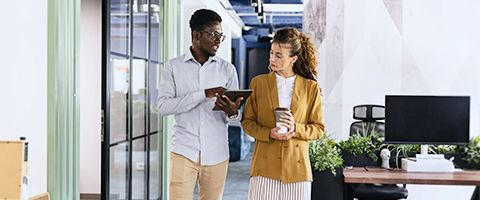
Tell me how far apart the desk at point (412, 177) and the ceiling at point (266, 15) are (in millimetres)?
5114

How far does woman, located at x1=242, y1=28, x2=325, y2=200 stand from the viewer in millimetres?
2572

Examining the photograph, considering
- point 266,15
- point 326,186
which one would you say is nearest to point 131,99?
point 326,186

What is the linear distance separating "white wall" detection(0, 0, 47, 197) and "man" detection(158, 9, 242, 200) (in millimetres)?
596

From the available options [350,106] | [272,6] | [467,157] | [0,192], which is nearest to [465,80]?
[350,106]

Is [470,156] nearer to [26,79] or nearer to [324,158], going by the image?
[324,158]

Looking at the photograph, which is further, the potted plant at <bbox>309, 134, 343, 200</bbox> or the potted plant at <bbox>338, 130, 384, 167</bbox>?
the potted plant at <bbox>338, 130, 384, 167</bbox>

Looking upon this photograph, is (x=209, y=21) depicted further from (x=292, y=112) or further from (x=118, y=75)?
(x=118, y=75)

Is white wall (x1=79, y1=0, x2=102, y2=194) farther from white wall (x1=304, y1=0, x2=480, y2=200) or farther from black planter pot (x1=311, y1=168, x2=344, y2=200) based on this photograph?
black planter pot (x1=311, y1=168, x2=344, y2=200)

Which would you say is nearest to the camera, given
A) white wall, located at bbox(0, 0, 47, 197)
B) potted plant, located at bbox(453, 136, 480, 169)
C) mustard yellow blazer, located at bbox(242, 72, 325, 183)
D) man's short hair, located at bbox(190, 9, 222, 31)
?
white wall, located at bbox(0, 0, 47, 197)

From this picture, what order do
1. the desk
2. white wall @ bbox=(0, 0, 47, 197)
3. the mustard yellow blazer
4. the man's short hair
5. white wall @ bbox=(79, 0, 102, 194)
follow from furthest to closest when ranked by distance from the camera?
1. white wall @ bbox=(79, 0, 102, 194)
2. the desk
3. the man's short hair
4. the mustard yellow blazer
5. white wall @ bbox=(0, 0, 47, 197)

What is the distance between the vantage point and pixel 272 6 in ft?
35.8

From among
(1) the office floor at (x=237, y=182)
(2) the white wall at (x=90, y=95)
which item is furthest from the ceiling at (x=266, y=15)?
(2) the white wall at (x=90, y=95)

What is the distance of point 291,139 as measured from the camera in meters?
2.57

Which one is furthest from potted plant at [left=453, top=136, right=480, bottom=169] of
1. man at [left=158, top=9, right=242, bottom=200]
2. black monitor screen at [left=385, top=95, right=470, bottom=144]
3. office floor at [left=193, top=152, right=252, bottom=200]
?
office floor at [left=193, top=152, right=252, bottom=200]
